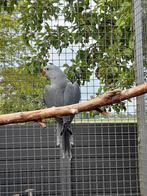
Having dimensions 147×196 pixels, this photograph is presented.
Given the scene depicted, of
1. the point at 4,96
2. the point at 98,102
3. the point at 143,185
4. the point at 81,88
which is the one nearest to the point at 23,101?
the point at 4,96

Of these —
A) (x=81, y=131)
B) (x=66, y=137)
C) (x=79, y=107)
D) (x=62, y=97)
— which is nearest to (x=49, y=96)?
(x=62, y=97)

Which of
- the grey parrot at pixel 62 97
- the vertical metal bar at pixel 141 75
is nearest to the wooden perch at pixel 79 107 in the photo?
the grey parrot at pixel 62 97

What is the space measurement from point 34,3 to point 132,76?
784 mm

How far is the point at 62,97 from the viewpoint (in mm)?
2545

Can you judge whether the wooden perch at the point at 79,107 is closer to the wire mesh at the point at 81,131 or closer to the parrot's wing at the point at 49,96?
the parrot's wing at the point at 49,96

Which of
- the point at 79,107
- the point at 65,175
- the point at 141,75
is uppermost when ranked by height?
the point at 141,75

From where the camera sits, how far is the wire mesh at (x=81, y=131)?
9.20ft

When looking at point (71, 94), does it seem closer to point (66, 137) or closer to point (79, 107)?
point (66, 137)

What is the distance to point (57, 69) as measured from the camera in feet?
8.57

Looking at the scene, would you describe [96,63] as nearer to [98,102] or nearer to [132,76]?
[132,76]

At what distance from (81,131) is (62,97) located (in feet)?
1.35

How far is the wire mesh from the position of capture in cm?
280

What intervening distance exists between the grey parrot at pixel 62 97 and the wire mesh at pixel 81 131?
0.23 m

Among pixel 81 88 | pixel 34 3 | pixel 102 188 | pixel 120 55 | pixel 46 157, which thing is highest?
pixel 34 3
